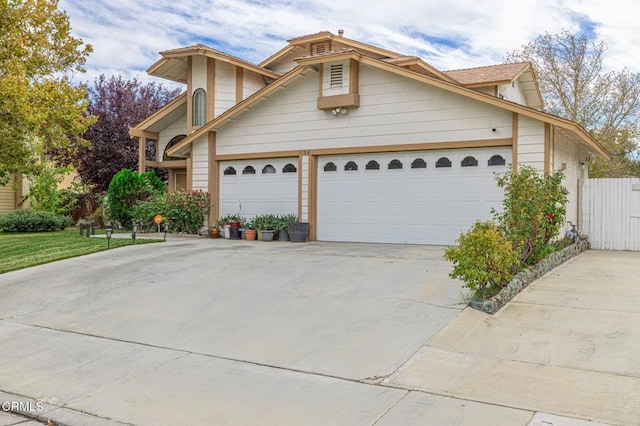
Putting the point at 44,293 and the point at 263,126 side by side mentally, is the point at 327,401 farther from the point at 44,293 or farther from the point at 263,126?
the point at 263,126

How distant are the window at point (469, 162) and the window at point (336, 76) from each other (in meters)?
3.64

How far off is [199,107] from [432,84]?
868 centimetres

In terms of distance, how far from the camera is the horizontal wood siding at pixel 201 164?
16016 millimetres

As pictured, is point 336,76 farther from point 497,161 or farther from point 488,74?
point 488,74

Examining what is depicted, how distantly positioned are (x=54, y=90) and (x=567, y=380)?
39.7 feet

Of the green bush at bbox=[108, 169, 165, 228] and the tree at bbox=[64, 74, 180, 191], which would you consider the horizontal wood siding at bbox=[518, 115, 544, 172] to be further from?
the tree at bbox=[64, 74, 180, 191]

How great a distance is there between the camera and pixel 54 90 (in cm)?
1246

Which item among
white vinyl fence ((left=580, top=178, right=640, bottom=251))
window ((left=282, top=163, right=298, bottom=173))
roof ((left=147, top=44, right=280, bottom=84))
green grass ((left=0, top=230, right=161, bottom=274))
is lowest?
green grass ((left=0, top=230, right=161, bottom=274))

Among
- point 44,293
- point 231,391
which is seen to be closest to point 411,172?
point 44,293

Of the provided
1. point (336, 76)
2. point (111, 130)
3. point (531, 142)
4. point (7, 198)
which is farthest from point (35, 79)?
point (7, 198)

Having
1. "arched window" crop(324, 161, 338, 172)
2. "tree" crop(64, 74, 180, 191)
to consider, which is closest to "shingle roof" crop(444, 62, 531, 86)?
"arched window" crop(324, 161, 338, 172)

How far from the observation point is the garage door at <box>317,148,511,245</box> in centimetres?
1238

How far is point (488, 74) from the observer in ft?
54.2

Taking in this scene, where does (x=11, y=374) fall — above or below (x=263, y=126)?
below
